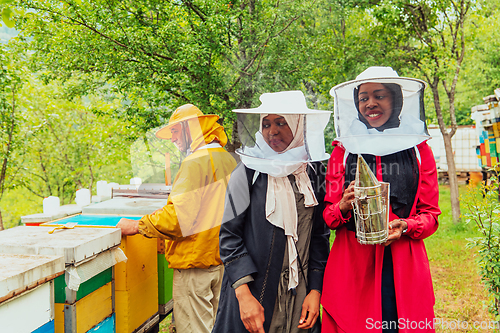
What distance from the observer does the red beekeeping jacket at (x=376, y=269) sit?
155cm

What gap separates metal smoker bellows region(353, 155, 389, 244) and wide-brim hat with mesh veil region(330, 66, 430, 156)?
223mm

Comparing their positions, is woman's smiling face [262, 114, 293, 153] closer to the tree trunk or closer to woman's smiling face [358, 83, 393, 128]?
woman's smiling face [358, 83, 393, 128]

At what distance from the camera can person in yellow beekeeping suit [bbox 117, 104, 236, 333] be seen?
7.55ft

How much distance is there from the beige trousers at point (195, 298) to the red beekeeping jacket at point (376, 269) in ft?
3.45

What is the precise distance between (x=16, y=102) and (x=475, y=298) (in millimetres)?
8261

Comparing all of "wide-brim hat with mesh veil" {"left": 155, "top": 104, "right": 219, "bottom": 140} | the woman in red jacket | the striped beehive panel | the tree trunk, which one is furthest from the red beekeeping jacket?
the tree trunk

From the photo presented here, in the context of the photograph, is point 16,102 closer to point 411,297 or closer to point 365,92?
point 365,92

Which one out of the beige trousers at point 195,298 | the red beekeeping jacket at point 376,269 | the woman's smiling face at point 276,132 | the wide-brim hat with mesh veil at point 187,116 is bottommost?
the beige trousers at point 195,298

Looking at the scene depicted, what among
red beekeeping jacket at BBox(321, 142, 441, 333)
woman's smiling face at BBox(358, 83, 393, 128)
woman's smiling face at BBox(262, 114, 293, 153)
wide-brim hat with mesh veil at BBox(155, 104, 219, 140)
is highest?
wide-brim hat with mesh veil at BBox(155, 104, 219, 140)

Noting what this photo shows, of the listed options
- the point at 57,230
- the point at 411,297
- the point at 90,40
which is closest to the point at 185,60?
the point at 90,40

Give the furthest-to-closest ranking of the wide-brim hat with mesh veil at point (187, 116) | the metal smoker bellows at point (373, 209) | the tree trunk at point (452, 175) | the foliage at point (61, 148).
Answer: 1. the foliage at point (61, 148)
2. the tree trunk at point (452, 175)
3. the wide-brim hat with mesh veil at point (187, 116)
4. the metal smoker bellows at point (373, 209)

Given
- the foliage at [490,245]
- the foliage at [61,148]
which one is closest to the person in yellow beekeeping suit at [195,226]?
the foliage at [490,245]

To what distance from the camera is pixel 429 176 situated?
5.42 feet

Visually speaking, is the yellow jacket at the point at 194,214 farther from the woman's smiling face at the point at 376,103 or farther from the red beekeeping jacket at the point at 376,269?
the woman's smiling face at the point at 376,103
